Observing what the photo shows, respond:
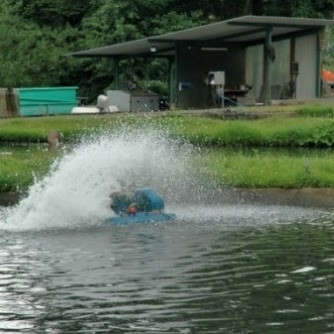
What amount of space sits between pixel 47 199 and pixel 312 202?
5057 mm

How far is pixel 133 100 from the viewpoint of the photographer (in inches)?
1641

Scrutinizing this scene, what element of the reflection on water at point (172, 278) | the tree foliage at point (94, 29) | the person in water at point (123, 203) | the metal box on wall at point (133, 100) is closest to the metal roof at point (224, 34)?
the metal box on wall at point (133, 100)

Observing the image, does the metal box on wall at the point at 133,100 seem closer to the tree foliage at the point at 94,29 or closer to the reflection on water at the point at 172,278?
the tree foliage at the point at 94,29

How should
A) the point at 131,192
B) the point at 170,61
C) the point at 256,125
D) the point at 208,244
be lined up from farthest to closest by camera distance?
the point at 170,61 → the point at 256,125 → the point at 131,192 → the point at 208,244

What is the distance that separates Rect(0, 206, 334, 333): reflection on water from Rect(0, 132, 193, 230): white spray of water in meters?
1.04

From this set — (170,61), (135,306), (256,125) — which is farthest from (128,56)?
(135,306)

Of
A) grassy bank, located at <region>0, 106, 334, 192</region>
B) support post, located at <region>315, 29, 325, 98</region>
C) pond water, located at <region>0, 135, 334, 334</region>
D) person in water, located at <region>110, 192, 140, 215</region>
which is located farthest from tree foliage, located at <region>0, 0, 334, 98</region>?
person in water, located at <region>110, 192, 140, 215</region>

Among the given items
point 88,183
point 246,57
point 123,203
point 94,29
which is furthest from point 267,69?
point 123,203

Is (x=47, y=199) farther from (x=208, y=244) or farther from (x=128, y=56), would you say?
(x=128, y=56)

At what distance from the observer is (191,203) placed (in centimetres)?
1838

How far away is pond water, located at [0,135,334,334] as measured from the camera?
900 centimetres

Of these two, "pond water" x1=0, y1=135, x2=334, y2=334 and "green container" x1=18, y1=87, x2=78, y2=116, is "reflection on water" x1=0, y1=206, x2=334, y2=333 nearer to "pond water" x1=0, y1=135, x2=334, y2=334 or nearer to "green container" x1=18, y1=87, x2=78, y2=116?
"pond water" x1=0, y1=135, x2=334, y2=334

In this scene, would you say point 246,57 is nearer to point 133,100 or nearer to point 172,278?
Result: point 133,100

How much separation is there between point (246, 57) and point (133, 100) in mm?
5150
